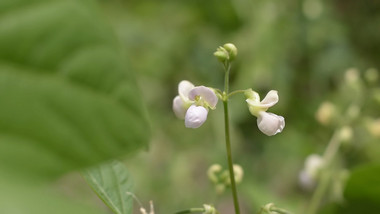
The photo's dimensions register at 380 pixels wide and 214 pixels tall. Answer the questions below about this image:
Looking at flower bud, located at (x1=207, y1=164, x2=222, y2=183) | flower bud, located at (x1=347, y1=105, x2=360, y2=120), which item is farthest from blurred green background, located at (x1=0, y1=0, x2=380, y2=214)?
flower bud, located at (x1=207, y1=164, x2=222, y2=183)

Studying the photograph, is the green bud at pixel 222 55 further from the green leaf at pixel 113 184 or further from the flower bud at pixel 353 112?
the flower bud at pixel 353 112

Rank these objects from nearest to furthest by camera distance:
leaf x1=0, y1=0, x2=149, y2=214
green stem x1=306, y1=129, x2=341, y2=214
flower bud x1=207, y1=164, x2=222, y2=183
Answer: leaf x1=0, y1=0, x2=149, y2=214 < flower bud x1=207, y1=164, x2=222, y2=183 < green stem x1=306, y1=129, x2=341, y2=214

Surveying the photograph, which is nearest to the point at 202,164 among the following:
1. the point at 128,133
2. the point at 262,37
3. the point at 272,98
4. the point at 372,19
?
the point at 262,37

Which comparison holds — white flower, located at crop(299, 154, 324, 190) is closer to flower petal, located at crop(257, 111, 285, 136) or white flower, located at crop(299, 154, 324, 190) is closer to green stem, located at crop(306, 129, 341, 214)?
green stem, located at crop(306, 129, 341, 214)

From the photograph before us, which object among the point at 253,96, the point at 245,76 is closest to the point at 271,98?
the point at 253,96

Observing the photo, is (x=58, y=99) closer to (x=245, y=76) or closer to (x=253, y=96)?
(x=253, y=96)

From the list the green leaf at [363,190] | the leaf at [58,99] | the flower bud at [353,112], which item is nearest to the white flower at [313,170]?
the flower bud at [353,112]

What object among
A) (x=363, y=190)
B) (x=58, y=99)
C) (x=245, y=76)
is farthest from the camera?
(x=245, y=76)
